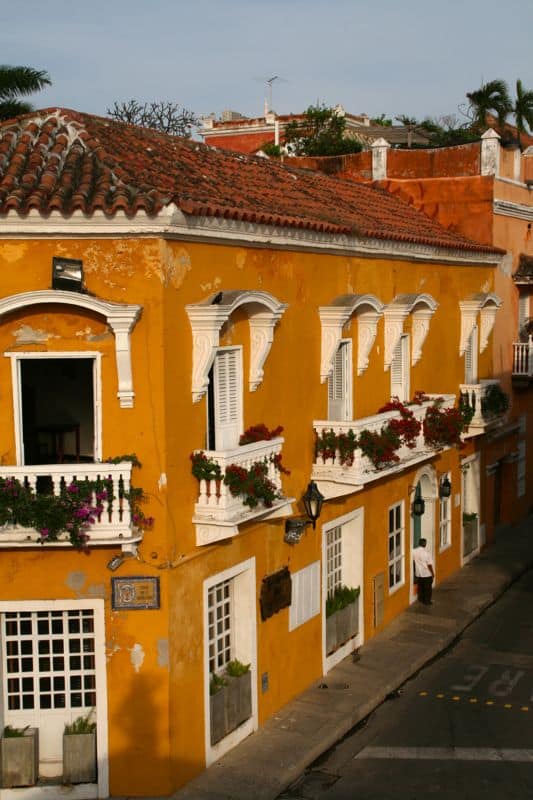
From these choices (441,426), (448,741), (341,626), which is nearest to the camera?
(448,741)

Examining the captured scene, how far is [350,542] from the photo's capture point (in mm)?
17531

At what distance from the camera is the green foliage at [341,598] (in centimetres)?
1664

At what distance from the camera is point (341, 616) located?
1678 cm

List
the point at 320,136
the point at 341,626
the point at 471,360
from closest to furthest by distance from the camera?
the point at 341,626 < the point at 471,360 < the point at 320,136

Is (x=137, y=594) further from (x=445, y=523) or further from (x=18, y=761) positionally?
(x=445, y=523)

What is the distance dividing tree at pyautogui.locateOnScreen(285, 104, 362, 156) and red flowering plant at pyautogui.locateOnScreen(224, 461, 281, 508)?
67.6 ft

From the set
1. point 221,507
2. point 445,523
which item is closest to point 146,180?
point 221,507

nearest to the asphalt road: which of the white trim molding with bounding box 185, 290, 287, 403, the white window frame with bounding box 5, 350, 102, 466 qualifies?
Result: the white window frame with bounding box 5, 350, 102, 466

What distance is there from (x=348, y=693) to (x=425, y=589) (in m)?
4.98

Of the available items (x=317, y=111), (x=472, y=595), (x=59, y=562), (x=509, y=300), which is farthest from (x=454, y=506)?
(x=317, y=111)

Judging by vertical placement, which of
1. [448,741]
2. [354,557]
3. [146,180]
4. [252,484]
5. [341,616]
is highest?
[146,180]

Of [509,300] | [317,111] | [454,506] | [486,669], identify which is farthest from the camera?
[317,111]

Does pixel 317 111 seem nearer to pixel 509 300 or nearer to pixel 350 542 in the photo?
pixel 509 300

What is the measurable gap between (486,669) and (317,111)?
79.4ft
